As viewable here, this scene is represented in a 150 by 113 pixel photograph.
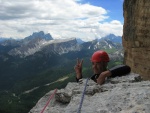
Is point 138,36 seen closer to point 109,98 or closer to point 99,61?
point 99,61

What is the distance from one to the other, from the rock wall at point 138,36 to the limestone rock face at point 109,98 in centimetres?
2900

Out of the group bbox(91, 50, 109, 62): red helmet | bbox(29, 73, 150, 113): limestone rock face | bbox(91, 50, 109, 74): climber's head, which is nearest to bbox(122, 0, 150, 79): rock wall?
bbox(29, 73, 150, 113): limestone rock face

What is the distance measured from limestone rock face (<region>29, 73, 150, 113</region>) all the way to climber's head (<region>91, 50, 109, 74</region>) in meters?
0.68

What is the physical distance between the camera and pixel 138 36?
41.8 metres

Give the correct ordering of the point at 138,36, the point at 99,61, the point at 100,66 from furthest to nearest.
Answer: the point at 138,36 < the point at 100,66 < the point at 99,61

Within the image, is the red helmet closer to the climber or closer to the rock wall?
the climber

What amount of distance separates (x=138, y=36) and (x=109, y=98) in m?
34.0

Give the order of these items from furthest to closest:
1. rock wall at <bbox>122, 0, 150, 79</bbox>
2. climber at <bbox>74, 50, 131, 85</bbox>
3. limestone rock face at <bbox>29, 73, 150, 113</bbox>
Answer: rock wall at <bbox>122, 0, 150, 79</bbox> < climber at <bbox>74, 50, 131, 85</bbox> < limestone rock face at <bbox>29, 73, 150, 113</bbox>

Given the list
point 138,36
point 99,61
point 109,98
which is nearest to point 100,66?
point 99,61

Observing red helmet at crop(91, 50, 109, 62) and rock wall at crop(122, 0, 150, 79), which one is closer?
red helmet at crop(91, 50, 109, 62)

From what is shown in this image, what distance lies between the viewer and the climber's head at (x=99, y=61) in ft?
37.0

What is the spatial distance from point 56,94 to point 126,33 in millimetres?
35443

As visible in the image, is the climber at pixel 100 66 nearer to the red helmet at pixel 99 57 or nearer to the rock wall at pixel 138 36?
the red helmet at pixel 99 57

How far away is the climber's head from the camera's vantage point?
1129cm
